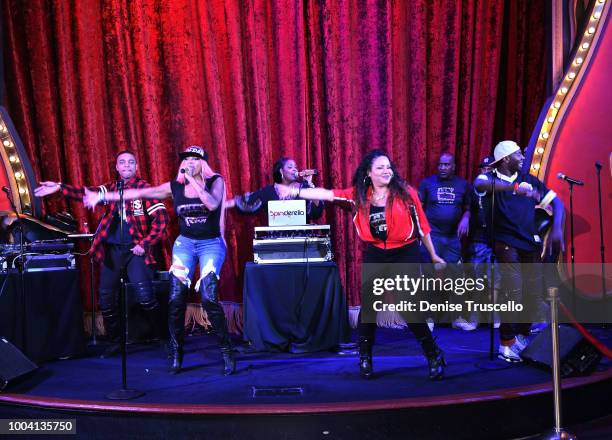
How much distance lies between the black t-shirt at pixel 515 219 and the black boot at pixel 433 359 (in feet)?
3.96

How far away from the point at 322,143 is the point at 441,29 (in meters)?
1.88

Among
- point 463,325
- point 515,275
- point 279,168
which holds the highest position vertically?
point 279,168

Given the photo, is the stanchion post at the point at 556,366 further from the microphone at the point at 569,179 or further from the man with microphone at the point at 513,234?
the microphone at the point at 569,179

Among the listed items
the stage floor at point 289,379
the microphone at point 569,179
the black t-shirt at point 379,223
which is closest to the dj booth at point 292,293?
the stage floor at point 289,379

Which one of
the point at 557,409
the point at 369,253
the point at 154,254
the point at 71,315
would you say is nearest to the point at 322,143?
the point at 154,254

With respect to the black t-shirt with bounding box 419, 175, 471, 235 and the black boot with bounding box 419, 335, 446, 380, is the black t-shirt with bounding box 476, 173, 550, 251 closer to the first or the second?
the black boot with bounding box 419, 335, 446, 380

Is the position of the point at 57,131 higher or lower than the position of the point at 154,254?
higher

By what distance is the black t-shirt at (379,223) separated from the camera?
4.90 m

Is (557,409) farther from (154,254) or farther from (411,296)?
Answer: (154,254)

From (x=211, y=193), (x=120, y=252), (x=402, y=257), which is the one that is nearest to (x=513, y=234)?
(x=402, y=257)

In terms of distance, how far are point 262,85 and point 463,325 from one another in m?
3.38

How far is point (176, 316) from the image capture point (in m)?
5.30

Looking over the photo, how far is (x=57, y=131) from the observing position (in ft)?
23.6

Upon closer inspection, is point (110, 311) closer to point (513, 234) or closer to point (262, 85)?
point (262, 85)
